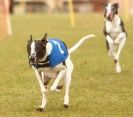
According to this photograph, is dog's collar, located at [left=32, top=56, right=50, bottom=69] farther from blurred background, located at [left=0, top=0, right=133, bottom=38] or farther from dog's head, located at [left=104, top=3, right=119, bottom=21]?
blurred background, located at [left=0, top=0, right=133, bottom=38]

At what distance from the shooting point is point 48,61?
28.3 ft

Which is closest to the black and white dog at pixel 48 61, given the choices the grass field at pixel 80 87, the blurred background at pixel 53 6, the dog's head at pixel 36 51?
the dog's head at pixel 36 51

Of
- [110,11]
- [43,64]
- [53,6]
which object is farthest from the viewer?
[53,6]

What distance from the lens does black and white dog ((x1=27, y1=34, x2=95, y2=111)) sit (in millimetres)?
8391

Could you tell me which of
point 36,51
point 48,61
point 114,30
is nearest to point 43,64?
point 48,61

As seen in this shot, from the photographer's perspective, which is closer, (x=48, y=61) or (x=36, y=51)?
(x=36, y=51)

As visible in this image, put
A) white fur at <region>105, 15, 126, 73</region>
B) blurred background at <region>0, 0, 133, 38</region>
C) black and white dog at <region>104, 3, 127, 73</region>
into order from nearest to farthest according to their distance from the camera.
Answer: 1. black and white dog at <region>104, 3, 127, 73</region>
2. white fur at <region>105, 15, 126, 73</region>
3. blurred background at <region>0, 0, 133, 38</region>

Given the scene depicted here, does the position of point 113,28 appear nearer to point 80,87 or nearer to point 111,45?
point 111,45

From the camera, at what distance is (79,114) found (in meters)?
8.57

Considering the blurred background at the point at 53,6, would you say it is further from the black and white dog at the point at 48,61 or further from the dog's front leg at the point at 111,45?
the black and white dog at the point at 48,61

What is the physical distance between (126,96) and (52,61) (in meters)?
1.85

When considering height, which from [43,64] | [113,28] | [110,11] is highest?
[110,11]

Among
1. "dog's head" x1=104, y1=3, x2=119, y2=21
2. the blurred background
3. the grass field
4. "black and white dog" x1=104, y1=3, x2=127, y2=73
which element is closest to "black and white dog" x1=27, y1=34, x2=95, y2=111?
the grass field

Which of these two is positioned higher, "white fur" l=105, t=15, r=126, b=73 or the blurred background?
the blurred background
